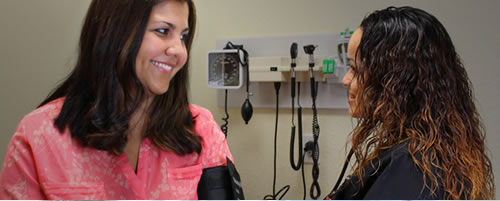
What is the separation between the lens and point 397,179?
718 millimetres

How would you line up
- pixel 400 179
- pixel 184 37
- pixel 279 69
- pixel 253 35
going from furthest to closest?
pixel 253 35
pixel 279 69
pixel 184 37
pixel 400 179

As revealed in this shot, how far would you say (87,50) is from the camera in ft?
2.93

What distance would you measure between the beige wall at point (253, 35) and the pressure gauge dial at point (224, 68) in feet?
0.42

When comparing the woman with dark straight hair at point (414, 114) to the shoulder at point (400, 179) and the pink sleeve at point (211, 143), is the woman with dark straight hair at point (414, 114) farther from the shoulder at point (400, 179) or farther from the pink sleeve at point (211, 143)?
the pink sleeve at point (211, 143)

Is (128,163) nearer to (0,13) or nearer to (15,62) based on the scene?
(15,62)

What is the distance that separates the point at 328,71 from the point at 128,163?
0.78 metres

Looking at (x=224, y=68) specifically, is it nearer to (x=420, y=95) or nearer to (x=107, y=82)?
(x=107, y=82)

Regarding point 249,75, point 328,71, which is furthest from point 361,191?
point 249,75

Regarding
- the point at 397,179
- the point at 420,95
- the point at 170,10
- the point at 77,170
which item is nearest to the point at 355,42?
the point at 420,95

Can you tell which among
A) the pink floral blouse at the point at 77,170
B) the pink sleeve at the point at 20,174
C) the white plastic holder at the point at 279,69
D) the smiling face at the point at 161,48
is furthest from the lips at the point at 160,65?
the white plastic holder at the point at 279,69

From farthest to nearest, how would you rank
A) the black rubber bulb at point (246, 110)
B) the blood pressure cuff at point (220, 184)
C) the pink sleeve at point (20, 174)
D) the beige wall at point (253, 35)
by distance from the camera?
the black rubber bulb at point (246, 110), the beige wall at point (253, 35), the blood pressure cuff at point (220, 184), the pink sleeve at point (20, 174)

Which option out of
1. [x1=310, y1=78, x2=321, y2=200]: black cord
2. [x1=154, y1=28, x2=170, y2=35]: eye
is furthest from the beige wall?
[x1=154, y1=28, x2=170, y2=35]: eye

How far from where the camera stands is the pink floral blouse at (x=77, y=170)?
827mm

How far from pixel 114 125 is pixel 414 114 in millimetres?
654
